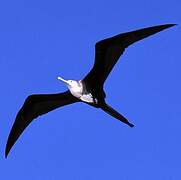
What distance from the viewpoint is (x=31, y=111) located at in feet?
49.2

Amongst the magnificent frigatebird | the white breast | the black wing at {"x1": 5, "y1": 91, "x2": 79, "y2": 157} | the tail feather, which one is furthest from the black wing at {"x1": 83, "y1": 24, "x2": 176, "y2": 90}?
the black wing at {"x1": 5, "y1": 91, "x2": 79, "y2": 157}

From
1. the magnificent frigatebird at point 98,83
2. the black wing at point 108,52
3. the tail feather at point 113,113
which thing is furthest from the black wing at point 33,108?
the tail feather at point 113,113

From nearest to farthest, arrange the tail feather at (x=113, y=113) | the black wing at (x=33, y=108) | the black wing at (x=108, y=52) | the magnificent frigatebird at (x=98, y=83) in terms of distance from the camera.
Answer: the black wing at (x=108, y=52), the magnificent frigatebird at (x=98, y=83), the tail feather at (x=113, y=113), the black wing at (x=33, y=108)

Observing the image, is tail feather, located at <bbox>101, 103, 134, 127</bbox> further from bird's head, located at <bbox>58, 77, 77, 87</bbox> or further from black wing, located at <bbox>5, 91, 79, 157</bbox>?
black wing, located at <bbox>5, 91, 79, 157</bbox>

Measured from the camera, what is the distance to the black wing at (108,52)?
13143mm

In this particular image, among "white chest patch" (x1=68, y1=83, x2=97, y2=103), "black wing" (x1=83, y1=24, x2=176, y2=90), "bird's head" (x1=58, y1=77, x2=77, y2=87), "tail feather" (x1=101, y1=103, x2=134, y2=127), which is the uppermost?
"black wing" (x1=83, y1=24, x2=176, y2=90)

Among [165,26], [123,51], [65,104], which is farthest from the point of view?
[65,104]

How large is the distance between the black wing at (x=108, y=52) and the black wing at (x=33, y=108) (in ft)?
2.90

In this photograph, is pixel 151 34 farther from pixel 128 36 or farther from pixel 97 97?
pixel 97 97

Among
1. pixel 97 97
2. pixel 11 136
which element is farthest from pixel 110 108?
pixel 11 136

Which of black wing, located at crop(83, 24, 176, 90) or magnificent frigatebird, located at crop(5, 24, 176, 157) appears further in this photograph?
magnificent frigatebird, located at crop(5, 24, 176, 157)

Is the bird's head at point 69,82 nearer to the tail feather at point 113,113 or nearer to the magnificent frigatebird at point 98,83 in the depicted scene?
the magnificent frigatebird at point 98,83

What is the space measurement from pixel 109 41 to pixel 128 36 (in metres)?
0.41

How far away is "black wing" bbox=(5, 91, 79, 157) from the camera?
1475 cm
